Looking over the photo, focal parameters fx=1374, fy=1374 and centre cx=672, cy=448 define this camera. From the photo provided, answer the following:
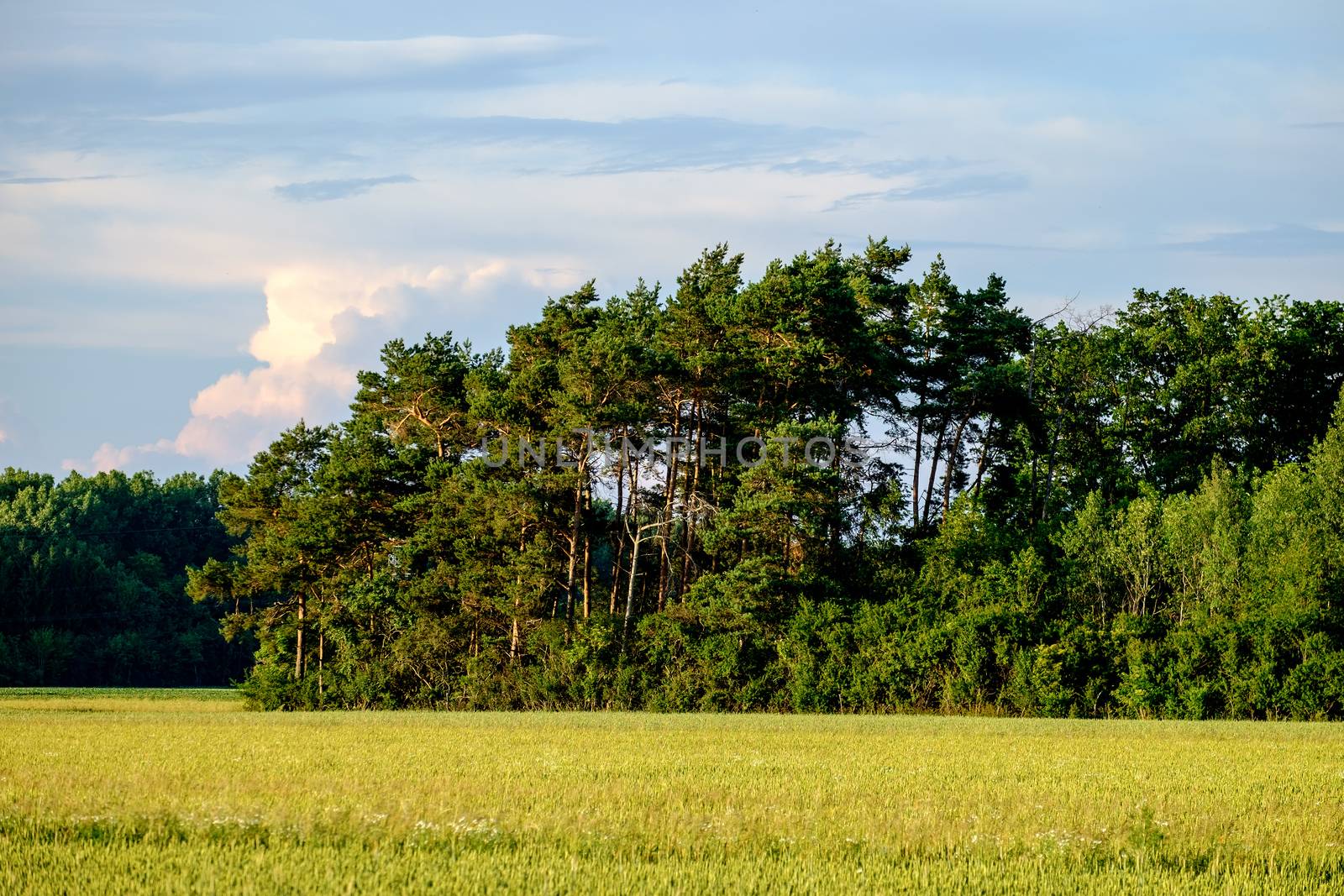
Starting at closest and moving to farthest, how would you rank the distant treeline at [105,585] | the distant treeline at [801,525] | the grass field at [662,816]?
1. the grass field at [662,816]
2. the distant treeline at [801,525]
3. the distant treeline at [105,585]

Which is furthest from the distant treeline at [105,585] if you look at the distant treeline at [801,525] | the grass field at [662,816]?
the grass field at [662,816]

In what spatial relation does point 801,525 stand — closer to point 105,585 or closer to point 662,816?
point 662,816

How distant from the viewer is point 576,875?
510 inches

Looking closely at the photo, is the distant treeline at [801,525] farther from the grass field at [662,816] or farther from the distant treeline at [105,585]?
the distant treeline at [105,585]

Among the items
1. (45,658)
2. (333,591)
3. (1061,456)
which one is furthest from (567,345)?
(45,658)

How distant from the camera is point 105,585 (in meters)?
103

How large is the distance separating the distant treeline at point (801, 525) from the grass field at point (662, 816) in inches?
674

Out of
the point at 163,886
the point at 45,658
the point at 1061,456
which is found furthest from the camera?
the point at 45,658

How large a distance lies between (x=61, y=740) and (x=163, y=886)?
788 inches

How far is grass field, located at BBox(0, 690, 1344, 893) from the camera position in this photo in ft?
42.8

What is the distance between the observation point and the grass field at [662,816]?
13.1 meters

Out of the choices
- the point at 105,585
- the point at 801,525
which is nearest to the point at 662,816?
the point at 801,525

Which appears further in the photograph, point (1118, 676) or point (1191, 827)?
point (1118, 676)

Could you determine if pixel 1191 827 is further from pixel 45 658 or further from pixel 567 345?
pixel 45 658
